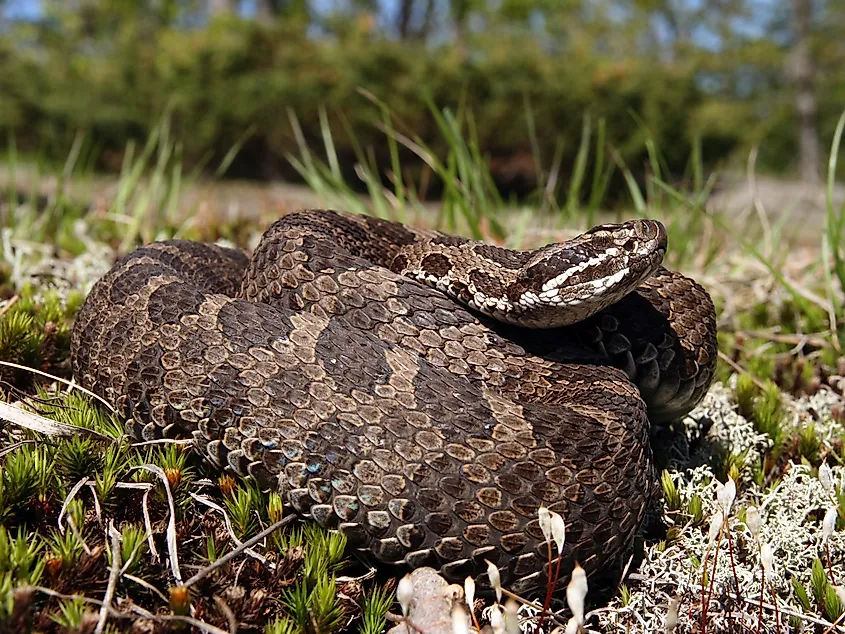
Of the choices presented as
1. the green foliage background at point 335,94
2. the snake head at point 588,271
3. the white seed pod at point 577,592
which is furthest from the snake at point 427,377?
the green foliage background at point 335,94

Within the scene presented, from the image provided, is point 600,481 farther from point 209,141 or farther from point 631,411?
point 209,141

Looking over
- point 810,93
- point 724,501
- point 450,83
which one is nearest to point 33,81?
point 450,83

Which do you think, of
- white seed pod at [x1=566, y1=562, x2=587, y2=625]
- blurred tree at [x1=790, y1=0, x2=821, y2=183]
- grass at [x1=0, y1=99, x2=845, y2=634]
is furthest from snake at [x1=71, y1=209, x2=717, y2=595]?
blurred tree at [x1=790, y1=0, x2=821, y2=183]

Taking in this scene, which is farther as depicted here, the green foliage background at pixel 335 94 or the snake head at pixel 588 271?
the green foliage background at pixel 335 94

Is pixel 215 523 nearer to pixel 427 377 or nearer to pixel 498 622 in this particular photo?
pixel 427 377

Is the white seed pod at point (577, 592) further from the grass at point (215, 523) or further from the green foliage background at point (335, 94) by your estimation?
the green foliage background at point (335, 94)

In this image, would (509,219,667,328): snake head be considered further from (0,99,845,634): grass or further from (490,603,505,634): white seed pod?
(490,603,505,634): white seed pod

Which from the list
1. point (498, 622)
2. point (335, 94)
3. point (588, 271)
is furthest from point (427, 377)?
point (335, 94)
